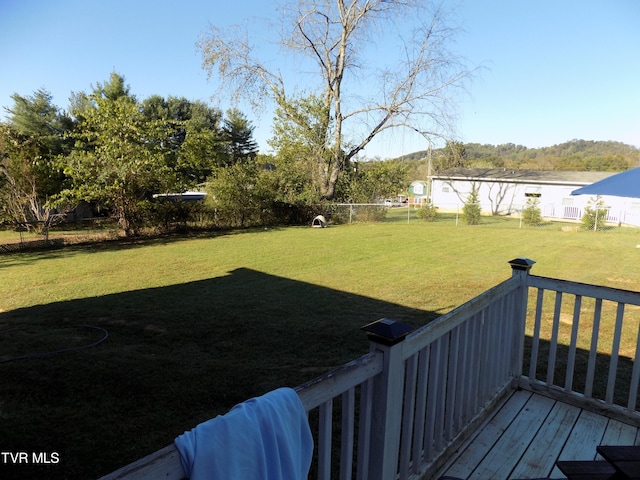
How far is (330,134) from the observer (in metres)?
20.8

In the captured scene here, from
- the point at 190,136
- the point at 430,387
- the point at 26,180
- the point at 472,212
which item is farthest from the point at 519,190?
the point at 430,387

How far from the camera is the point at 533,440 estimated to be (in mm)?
2340

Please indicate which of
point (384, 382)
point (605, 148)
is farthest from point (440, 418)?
point (605, 148)

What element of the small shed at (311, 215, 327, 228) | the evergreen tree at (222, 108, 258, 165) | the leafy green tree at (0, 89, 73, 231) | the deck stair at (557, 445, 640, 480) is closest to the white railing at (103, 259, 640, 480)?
the deck stair at (557, 445, 640, 480)

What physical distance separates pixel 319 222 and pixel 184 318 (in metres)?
13.3

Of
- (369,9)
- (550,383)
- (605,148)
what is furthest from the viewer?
(605,148)

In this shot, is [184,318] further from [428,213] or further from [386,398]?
[428,213]

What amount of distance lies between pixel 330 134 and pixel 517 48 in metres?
9.67

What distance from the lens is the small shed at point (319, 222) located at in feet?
58.0

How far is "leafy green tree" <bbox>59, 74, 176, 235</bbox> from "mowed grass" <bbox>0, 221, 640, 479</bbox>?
6.60ft

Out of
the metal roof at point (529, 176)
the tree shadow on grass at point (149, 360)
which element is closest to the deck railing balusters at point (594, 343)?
the tree shadow on grass at point (149, 360)

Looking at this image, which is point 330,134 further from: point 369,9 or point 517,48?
point 517,48

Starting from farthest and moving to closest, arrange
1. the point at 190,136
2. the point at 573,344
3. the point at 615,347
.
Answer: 1. the point at 190,136
2. the point at 573,344
3. the point at 615,347

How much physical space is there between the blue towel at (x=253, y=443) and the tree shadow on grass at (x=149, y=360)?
1.77 metres
